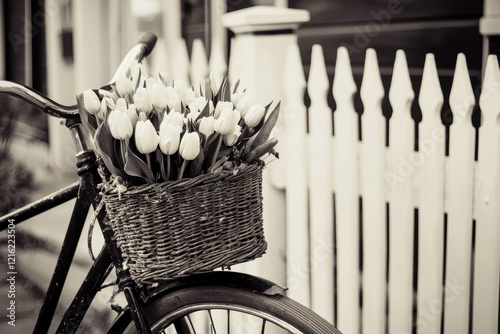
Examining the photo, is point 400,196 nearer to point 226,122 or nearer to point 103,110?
point 226,122

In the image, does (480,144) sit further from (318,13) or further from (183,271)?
(318,13)

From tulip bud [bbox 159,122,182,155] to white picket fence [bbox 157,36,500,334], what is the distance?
106 cm

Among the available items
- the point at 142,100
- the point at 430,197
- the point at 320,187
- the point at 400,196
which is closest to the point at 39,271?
the point at 320,187

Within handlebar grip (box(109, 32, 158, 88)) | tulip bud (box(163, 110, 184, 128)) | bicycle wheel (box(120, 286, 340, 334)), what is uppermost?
handlebar grip (box(109, 32, 158, 88))

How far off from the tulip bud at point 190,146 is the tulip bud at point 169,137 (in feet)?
0.04

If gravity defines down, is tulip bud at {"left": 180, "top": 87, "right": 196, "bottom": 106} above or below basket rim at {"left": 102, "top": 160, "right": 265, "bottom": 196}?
above

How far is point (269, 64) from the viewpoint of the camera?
2.58 m

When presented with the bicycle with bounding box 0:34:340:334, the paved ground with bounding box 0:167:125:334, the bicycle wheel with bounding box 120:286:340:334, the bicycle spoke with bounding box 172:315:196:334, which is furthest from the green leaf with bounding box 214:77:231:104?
the paved ground with bounding box 0:167:125:334

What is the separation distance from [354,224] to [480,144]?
57 centimetres

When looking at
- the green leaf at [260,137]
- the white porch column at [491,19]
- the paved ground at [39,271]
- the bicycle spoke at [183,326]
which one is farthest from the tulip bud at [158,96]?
the paved ground at [39,271]

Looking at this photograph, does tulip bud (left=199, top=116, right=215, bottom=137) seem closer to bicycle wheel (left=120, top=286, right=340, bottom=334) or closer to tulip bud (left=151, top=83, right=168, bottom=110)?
tulip bud (left=151, top=83, right=168, bottom=110)

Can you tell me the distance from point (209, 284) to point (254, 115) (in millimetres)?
427

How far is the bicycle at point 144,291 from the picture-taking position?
1.55m

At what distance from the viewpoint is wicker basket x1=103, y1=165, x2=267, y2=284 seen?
1436 millimetres
